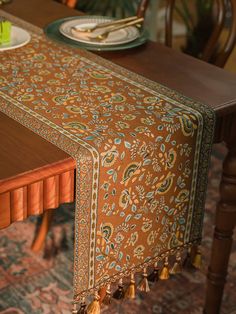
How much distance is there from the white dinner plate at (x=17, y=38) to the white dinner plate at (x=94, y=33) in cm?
10

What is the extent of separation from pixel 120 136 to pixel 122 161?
0.16 feet

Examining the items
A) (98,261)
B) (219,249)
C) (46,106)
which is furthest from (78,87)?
(219,249)

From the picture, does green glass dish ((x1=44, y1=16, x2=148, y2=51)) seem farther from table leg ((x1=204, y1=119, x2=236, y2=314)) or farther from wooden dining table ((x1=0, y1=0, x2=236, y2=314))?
table leg ((x1=204, y1=119, x2=236, y2=314))

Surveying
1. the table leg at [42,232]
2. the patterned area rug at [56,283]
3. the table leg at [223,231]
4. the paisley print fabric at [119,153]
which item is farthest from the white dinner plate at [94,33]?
the patterned area rug at [56,283]

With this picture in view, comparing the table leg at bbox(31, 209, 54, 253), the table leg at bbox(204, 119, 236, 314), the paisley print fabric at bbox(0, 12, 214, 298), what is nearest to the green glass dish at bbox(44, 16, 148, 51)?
the paisley print fabric at bbox(0, 12, 214, 298)

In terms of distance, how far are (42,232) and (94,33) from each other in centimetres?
69

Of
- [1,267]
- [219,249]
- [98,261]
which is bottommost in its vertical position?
[1,267]

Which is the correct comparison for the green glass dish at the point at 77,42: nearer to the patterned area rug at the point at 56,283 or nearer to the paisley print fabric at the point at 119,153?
the paisley print fabric at the point at 119,153

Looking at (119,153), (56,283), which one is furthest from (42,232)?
(119,153)

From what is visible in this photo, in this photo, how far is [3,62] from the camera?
161cm

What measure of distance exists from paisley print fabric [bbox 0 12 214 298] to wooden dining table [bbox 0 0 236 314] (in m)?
0.03

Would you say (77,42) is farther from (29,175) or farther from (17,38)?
(29,175)

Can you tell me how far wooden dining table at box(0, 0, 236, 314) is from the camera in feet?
3.93

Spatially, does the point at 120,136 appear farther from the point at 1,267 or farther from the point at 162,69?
the point at 1,267
